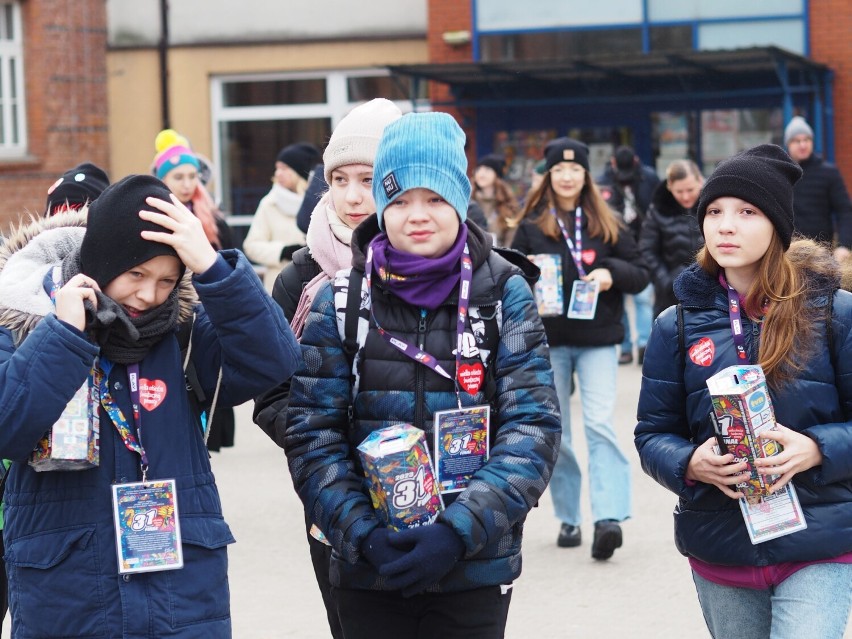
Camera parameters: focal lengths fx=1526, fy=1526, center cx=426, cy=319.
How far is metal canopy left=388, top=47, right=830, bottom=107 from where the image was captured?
18.2 metres

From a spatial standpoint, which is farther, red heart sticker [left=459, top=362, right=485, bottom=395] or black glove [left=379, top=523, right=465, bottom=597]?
red heart sticker [left=459, top=362, right=485, bottom=395]

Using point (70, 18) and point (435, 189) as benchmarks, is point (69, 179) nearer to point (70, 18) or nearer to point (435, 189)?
point (435, 189)

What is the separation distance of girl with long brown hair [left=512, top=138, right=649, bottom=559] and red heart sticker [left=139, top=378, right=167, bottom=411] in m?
3.91

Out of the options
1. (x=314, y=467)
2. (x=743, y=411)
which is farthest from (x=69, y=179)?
(x=743, y=411)

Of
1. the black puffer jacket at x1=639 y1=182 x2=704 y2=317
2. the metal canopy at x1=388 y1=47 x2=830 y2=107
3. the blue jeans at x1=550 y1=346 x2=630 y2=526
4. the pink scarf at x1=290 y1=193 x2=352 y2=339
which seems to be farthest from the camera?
the metal canopy at x1=388 y1=47 x2=830 y2=107

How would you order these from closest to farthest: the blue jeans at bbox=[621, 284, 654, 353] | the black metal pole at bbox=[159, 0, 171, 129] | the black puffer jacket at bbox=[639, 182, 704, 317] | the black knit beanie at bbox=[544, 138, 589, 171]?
1. the black knit beanie at bbox=[544, 138, 589, 171]
2. the black puffer jacket at bbox=[639, 182, 704, 317]
3. the blue jeans at bbox=[621, 284, 654, 353]
4. the black metal pole at bbox=[159, 0, 171, 129]

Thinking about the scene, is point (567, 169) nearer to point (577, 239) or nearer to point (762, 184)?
point (577, 239)

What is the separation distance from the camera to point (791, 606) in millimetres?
3871

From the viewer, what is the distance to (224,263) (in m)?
3.62

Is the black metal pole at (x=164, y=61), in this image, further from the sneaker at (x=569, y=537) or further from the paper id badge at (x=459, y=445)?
the paper id badge at (x=459, y=445)

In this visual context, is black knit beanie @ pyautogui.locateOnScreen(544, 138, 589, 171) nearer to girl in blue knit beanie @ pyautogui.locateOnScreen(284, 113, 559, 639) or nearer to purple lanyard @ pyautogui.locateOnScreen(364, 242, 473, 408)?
girl in blue knit beanie @ pyautogui.locateOnScreen(284, 113, 559, 639)

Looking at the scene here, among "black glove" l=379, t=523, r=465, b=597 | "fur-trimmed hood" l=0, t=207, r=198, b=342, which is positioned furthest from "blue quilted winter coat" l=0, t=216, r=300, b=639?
"black glove" l=379, t=523, r=465, b=597

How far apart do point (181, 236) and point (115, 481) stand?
1.99 feet

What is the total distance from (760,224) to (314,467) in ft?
4.41
